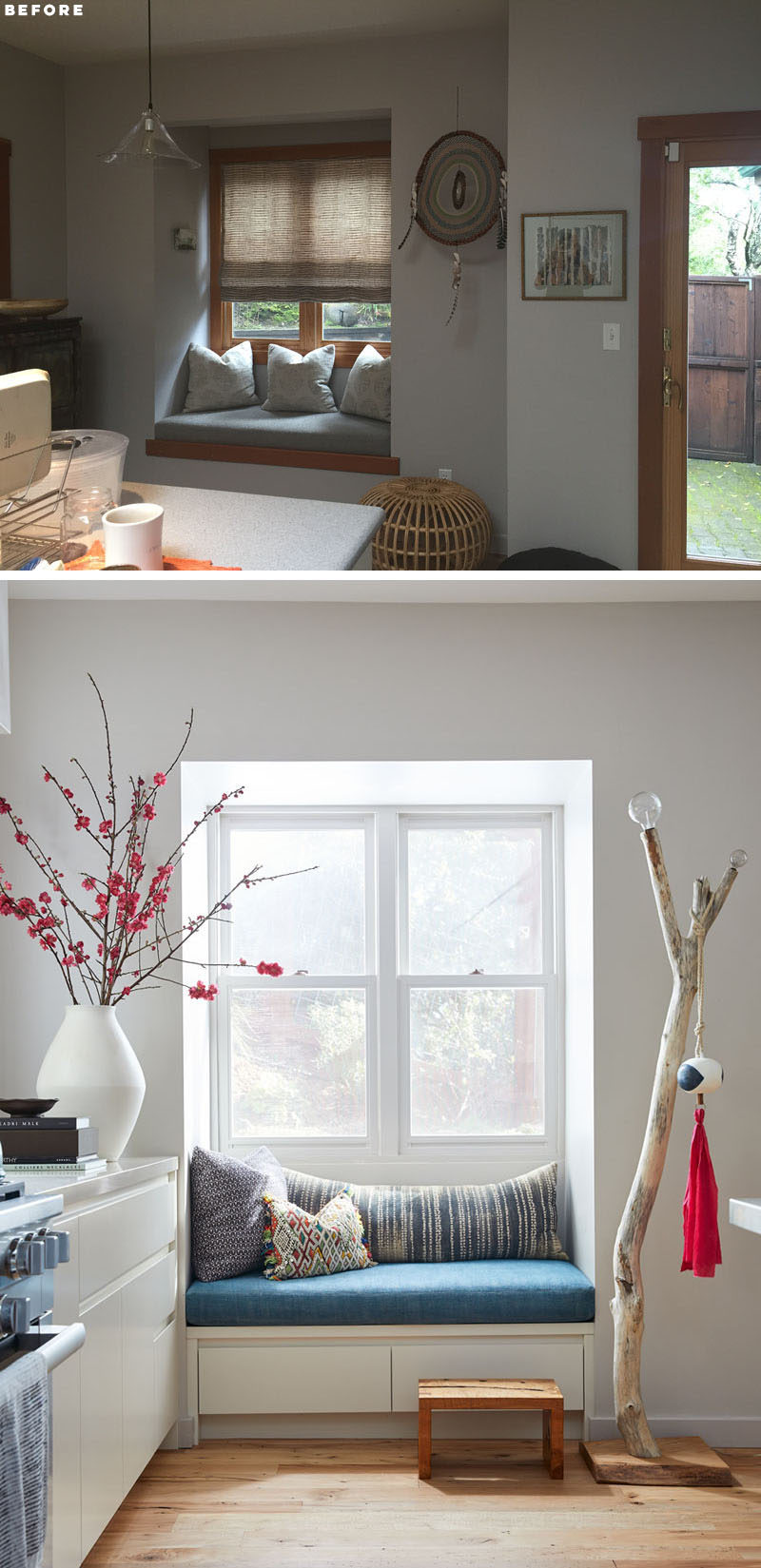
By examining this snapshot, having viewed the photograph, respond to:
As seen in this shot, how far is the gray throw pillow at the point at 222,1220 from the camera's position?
369 centimetres

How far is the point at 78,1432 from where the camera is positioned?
2648mm

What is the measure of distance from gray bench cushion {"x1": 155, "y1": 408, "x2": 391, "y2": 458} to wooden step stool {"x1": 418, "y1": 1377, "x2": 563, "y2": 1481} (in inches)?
107

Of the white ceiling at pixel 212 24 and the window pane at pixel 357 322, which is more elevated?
the white ceiling at pixel 212 24

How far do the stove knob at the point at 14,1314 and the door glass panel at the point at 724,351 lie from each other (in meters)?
1.36

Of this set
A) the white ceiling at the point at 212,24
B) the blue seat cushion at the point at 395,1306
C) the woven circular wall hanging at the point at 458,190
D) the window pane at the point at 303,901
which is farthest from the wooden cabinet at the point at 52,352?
the window pane at the point at 303,901

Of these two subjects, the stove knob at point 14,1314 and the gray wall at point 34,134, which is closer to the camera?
the gray wall at point 34,134

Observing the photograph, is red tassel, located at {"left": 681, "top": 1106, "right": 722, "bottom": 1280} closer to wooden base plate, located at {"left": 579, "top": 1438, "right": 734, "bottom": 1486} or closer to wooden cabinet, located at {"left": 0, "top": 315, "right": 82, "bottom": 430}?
wooden base plate, located at {"left": 579, "top": 1438, "right": 734, "bottom": 1486}

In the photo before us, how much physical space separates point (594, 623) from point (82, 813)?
1.47 m

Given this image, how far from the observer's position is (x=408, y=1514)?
319 centimetres

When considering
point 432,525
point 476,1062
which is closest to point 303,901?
point 476,1062

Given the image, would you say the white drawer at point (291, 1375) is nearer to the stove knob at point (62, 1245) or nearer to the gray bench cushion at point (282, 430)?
the stove knob at point (62, 1245)

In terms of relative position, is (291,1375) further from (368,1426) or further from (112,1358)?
(112,1358)

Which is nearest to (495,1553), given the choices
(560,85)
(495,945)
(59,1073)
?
(59,1073)

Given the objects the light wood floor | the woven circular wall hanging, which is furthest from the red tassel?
the woven circular wall hanging
